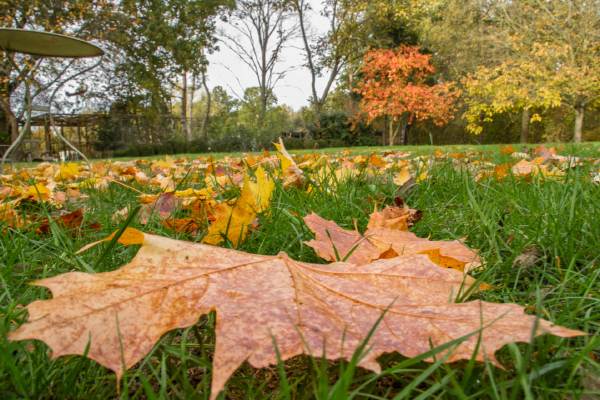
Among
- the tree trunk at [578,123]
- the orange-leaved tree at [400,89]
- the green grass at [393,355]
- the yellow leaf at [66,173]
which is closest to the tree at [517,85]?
the tree trunk at [578,123]

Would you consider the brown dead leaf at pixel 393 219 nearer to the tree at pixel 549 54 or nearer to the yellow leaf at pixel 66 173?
the yellow leaf at pixel 66 173

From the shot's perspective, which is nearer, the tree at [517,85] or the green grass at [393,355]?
the green grass at [393,355]

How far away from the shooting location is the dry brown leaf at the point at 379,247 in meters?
0.78

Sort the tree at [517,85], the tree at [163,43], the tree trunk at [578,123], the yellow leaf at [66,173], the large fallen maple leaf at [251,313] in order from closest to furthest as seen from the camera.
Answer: the large fallen maple leaf at [251,313], the yellow leaf at [66,173], the tree at [517,85], the tree trunk at [578,123], the tree at [163,43]

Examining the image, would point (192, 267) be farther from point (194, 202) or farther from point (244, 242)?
point (194, 202)

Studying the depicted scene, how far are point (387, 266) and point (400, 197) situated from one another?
35.0 inches

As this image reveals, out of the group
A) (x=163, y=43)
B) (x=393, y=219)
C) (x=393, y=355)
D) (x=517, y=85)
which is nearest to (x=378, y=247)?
(x=393, y=219)

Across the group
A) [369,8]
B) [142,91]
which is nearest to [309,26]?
[369,8]

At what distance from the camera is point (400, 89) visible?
763 inches

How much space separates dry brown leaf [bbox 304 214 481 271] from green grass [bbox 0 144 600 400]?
5 centimetres

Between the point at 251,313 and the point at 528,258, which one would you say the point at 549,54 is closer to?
the point at 528,258

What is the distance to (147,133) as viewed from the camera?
63.6ft

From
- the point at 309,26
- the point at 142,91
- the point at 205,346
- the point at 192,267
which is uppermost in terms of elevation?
the point at 309,26

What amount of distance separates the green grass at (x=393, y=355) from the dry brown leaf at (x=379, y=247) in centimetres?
5
